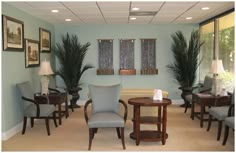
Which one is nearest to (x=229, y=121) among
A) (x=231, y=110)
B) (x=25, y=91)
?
(x=231, y=110)

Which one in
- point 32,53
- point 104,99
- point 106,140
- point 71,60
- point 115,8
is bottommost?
point 106,140

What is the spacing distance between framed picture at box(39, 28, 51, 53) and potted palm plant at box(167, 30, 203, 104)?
338cm

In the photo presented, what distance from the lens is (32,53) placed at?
22.6 ft

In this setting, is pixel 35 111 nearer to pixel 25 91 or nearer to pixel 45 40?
pixel 25 91

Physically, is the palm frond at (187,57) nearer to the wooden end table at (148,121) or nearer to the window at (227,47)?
the window at (227,47)

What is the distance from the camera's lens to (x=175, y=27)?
8.98m

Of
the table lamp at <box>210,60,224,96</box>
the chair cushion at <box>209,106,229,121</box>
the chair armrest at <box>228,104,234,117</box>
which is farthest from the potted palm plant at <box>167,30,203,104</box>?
the chair armrest at <box>228,104,234,117</box>

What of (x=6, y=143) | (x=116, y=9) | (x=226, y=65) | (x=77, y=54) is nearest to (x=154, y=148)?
(x=6, y=143)

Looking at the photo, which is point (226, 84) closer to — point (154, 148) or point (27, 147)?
point (154, 148)

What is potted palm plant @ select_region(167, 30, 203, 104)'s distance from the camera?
834 cm

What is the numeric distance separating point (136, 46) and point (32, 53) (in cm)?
327

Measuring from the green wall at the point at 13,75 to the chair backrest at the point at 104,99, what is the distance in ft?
4.88

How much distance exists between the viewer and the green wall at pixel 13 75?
5.39 m

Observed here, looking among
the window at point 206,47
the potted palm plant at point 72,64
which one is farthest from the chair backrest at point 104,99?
the window at point 206,47
